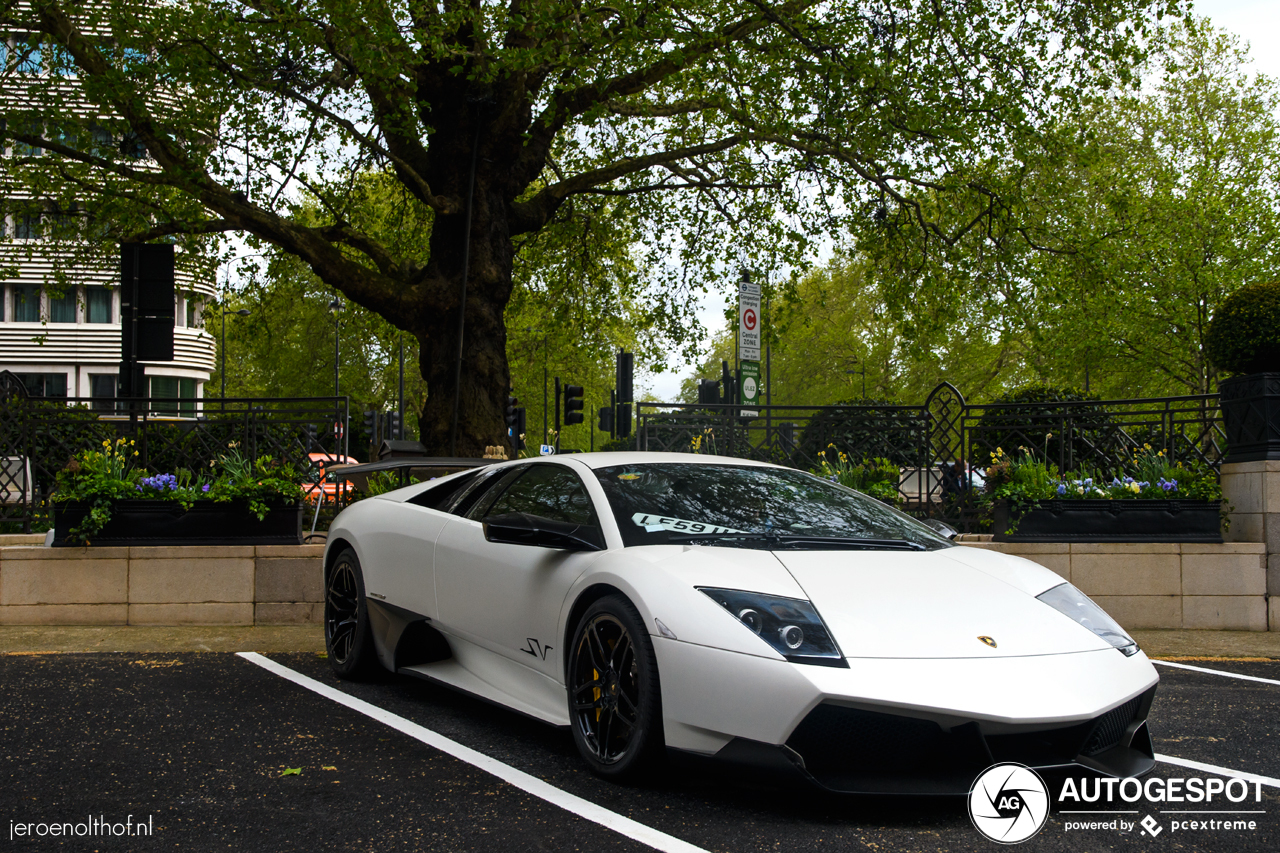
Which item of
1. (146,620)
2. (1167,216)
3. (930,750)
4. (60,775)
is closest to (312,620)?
(146,620)

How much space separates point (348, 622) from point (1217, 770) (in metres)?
4.28

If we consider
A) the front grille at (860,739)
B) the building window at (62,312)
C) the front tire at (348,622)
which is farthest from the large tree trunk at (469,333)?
the building window at (62,312)

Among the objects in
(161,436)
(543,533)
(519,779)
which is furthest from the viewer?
(161,436)

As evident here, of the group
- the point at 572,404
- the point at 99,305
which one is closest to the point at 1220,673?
the point at 572,404

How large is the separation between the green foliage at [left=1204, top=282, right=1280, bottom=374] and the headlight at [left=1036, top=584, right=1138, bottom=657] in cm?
562

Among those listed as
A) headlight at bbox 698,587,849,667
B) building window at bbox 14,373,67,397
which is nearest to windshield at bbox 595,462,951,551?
headlight at bbox 698,587,849,667

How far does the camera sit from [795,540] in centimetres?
412

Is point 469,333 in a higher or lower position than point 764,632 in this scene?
higher

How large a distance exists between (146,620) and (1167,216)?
27.5 meters

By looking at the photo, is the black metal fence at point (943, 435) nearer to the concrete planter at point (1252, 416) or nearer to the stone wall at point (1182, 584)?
the concrete planter at point (1252, 416)

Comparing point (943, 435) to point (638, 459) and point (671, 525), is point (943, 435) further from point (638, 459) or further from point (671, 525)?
point (671, 525)

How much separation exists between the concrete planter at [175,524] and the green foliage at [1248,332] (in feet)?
25.6

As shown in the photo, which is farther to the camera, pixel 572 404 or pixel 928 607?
pixel 572 404

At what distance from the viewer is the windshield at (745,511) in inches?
164
